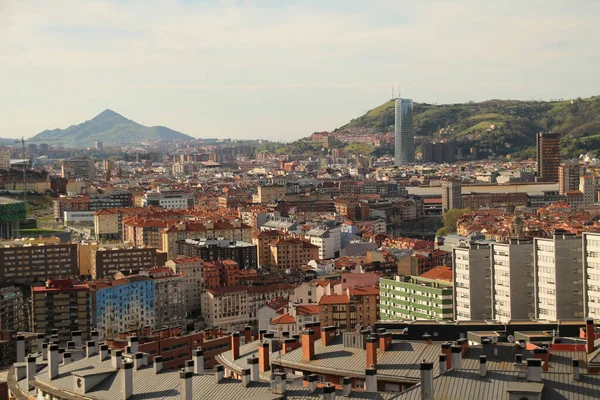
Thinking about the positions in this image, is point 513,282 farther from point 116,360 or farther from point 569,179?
point 569,179

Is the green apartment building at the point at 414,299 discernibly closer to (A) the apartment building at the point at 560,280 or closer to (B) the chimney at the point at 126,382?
(A) the apartment building at the point at 560,280

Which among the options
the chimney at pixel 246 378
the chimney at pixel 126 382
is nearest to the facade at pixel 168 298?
the chimney at pixel 126 382

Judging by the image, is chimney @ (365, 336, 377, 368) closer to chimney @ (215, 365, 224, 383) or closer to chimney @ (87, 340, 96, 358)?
chimney @ (215, 365, 224, 383)

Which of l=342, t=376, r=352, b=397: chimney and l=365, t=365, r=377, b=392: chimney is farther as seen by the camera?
l=365, t=365, r=377, b=392: chimney

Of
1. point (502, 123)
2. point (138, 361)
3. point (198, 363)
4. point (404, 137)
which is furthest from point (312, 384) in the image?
point (502, 123)

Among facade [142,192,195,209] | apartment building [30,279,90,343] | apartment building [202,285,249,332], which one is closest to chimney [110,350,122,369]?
apartment building [30,279,90,343]

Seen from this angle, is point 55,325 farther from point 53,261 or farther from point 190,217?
point 190,217
